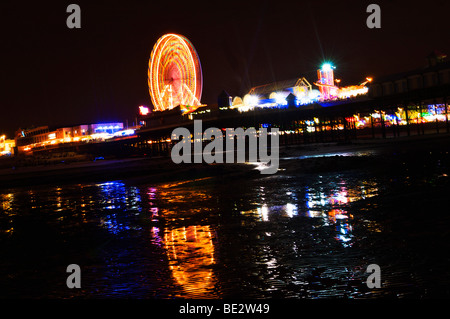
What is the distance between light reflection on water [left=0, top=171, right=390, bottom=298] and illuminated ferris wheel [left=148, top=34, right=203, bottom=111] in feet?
172

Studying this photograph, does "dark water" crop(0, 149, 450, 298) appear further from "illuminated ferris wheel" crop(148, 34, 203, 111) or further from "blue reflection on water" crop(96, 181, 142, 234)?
"illuminated ferris wheel" crop(148, 34, 203, 111)

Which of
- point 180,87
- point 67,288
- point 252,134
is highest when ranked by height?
point 180,87

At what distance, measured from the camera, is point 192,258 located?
8977 mm

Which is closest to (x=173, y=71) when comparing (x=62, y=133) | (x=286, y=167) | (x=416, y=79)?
(x=416, y=79)

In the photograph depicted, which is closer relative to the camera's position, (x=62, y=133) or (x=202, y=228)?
(x=202, y=228)

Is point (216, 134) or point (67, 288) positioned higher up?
point (216, 134)

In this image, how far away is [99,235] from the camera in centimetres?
1234

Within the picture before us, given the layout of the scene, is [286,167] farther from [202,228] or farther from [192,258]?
[192,258]

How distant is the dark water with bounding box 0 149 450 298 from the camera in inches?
279

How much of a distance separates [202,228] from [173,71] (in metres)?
64.7

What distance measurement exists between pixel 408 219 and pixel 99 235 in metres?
7.94

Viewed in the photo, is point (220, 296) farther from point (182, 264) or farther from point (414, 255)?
point (414, 255)

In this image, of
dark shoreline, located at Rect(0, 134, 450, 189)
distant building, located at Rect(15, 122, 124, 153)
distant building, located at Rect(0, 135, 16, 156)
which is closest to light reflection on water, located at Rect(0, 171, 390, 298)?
dark shoreline, located at Rect(0, 134, 450, 189)
